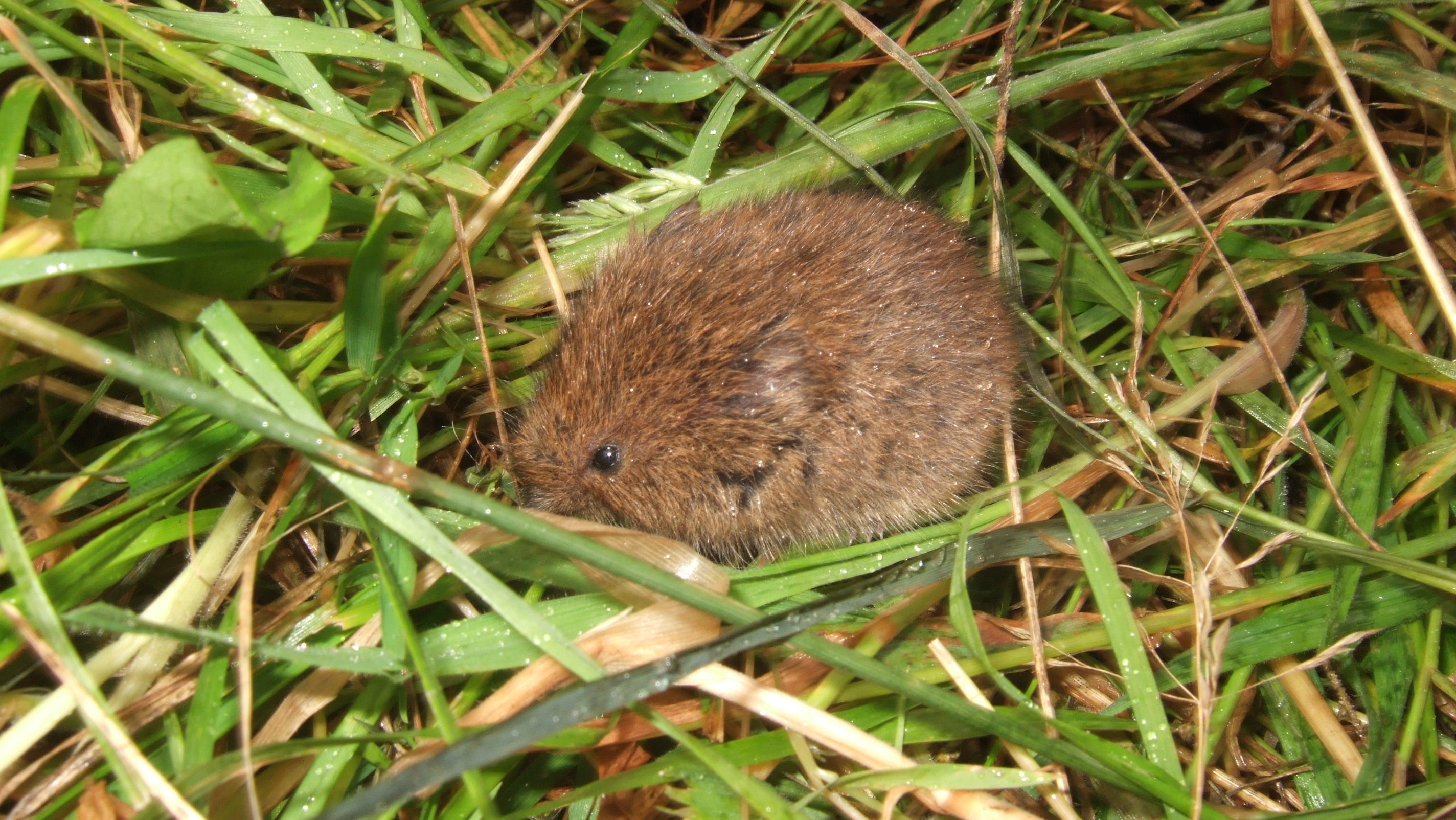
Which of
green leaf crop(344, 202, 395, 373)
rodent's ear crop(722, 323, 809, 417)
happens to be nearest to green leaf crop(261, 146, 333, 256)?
green leaf crop(344, 202, 395, 373)

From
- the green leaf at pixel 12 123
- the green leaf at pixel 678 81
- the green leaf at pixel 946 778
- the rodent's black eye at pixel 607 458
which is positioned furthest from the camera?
the green leaf at pixel 678 81

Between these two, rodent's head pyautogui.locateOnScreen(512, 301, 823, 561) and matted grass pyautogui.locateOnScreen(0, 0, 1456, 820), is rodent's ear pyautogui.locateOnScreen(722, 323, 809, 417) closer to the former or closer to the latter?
rodent's head pyautogui.locateOnScreen(512, 301, 823, 561)

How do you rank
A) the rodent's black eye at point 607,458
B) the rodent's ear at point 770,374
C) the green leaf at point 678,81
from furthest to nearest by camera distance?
the green leaf at point 678,81, the rodent's black eye at point 607,458, the rodent's ear at point 770,374

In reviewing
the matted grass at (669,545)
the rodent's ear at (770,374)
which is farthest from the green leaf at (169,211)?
the rodent's ear at (770,374)

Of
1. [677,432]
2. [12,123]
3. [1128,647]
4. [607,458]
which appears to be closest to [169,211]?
[12,123]

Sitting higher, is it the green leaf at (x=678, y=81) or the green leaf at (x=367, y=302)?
the green leaf at (x=678, y=81)

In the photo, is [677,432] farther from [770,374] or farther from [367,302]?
[367,302]

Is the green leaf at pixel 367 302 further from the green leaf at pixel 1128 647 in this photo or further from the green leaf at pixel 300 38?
the green leaf at pixel 1128 647
